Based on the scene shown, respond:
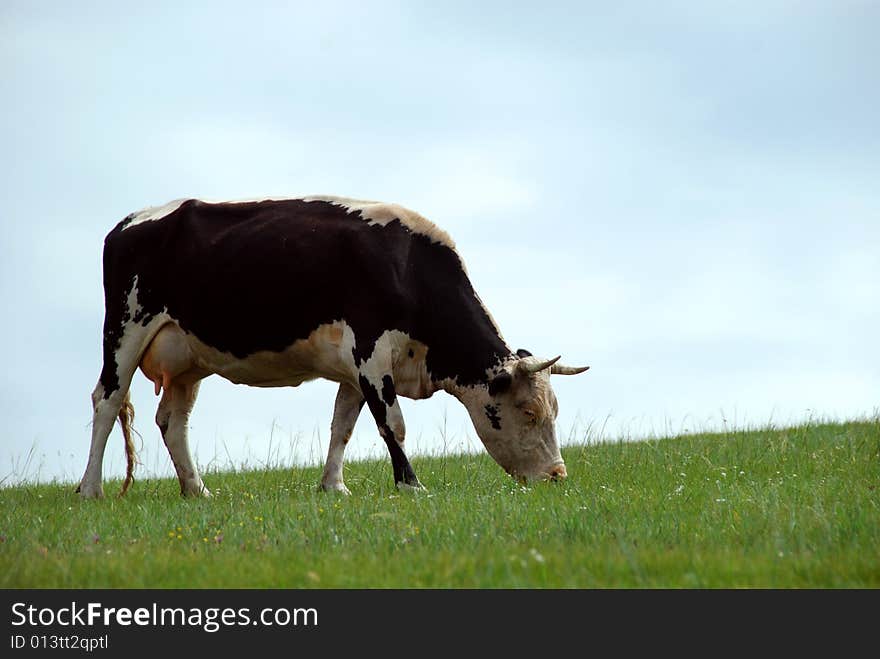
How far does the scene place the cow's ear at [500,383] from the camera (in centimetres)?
1205

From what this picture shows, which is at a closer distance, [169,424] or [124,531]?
[124,531]

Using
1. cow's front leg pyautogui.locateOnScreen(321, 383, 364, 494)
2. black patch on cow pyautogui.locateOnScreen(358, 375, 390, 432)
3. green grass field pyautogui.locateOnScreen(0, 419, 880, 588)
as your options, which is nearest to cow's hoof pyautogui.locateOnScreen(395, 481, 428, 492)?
green grass field pyautogui.locateOnScreen(0, 419, 880, 588)

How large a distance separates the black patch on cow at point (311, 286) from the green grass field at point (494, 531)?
1.68 m

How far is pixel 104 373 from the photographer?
13531 mm

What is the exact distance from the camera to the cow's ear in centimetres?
1205

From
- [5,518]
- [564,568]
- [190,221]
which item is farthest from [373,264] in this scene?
[564,568]

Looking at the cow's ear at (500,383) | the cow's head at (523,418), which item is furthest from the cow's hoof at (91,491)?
the cow's ear at (500,383)

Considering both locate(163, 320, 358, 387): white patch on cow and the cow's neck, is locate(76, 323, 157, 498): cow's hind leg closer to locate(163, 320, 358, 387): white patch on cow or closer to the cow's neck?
locate(163, 320, 358, 387): white patch on cow

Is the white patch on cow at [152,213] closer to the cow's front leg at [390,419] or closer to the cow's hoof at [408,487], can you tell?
the cow's front leg at [390,419]

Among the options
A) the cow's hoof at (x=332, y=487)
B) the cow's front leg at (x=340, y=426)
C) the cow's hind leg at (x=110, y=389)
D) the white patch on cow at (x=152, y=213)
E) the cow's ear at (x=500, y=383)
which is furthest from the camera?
the white patch on cow at (x=152, y=213)

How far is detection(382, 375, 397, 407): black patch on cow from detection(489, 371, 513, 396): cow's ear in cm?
110
